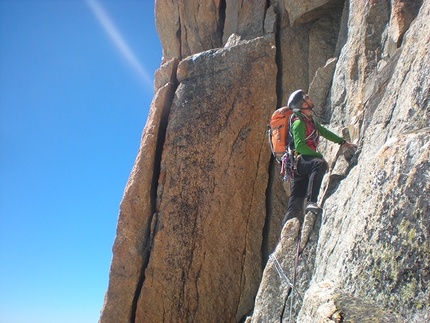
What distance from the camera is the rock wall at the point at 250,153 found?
8844 mm

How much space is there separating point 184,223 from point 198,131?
131 inches

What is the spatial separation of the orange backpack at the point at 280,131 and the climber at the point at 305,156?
230 mm

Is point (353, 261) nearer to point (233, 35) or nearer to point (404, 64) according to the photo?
point (404, 64)

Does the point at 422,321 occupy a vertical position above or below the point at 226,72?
below

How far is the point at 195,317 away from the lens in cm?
1380

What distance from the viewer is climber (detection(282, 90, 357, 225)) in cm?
1003

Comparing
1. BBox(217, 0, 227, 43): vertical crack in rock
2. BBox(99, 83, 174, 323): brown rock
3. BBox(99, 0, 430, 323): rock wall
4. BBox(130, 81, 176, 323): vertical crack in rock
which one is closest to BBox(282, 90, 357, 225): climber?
BBox(99, 0, 430, 323): rock wall

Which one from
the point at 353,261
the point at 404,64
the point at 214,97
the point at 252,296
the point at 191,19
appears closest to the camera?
the point at 353,261

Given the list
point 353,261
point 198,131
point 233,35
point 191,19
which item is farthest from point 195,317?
point 191,19

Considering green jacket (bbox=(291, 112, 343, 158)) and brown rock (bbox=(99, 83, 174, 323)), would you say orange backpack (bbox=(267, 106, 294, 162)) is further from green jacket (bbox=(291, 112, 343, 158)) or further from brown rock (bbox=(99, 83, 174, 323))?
brown rock (bbox=(99, 83, 174, 323))

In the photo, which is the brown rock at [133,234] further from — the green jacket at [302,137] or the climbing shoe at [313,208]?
the climbing shoe at [313,208]

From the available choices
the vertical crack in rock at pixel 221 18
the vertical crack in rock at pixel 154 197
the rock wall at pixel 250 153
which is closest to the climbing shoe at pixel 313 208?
the rock wall at pixel 250 153

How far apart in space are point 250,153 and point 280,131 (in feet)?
12.2

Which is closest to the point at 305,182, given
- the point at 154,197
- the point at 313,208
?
the point at 313,208
